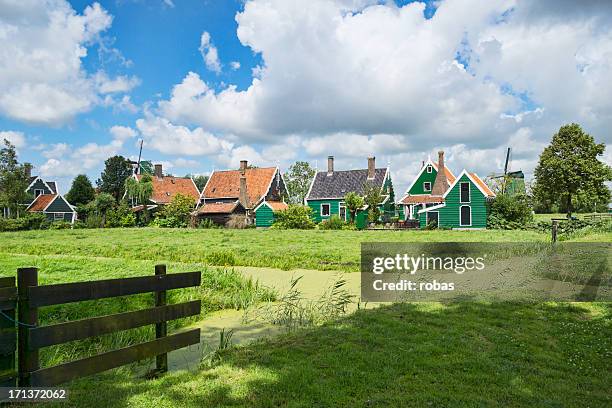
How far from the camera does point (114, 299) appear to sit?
26.0 feet

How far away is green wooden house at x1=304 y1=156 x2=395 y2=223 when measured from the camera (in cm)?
4431

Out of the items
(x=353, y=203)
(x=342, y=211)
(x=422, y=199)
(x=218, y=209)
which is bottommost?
(x=342, y=211)

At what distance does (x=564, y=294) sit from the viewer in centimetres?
871

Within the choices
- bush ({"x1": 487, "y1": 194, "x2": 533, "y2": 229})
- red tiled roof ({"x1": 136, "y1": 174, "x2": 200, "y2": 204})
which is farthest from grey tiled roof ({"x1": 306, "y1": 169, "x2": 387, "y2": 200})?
red tiled roof ({"x1": 136, "y1": 174, "x2": 200, "y2": 204})

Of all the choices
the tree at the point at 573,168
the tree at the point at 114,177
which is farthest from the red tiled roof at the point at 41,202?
the tree at the point at 573,168

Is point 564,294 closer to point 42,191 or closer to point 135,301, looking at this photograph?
point 135,301

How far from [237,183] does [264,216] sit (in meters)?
7.99

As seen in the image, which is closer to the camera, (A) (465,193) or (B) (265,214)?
(A) (465,193)

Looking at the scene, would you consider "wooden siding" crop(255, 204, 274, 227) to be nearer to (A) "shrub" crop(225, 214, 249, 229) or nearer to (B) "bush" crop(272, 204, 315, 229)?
(A) "shrub" crop(225, 214, 249, 229)

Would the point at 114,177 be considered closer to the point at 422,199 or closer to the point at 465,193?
the point at 422,199

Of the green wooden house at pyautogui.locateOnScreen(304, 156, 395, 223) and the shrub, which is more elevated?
the green wooden house at pyautogui.locateOnScreen(304, 156, 395, 223)

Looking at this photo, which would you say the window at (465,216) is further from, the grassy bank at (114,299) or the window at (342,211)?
the grassy bank at (114,299)

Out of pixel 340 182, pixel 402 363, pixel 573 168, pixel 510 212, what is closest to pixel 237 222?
pixel 340 182

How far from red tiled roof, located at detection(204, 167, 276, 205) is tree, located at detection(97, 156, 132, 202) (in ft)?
39.2
